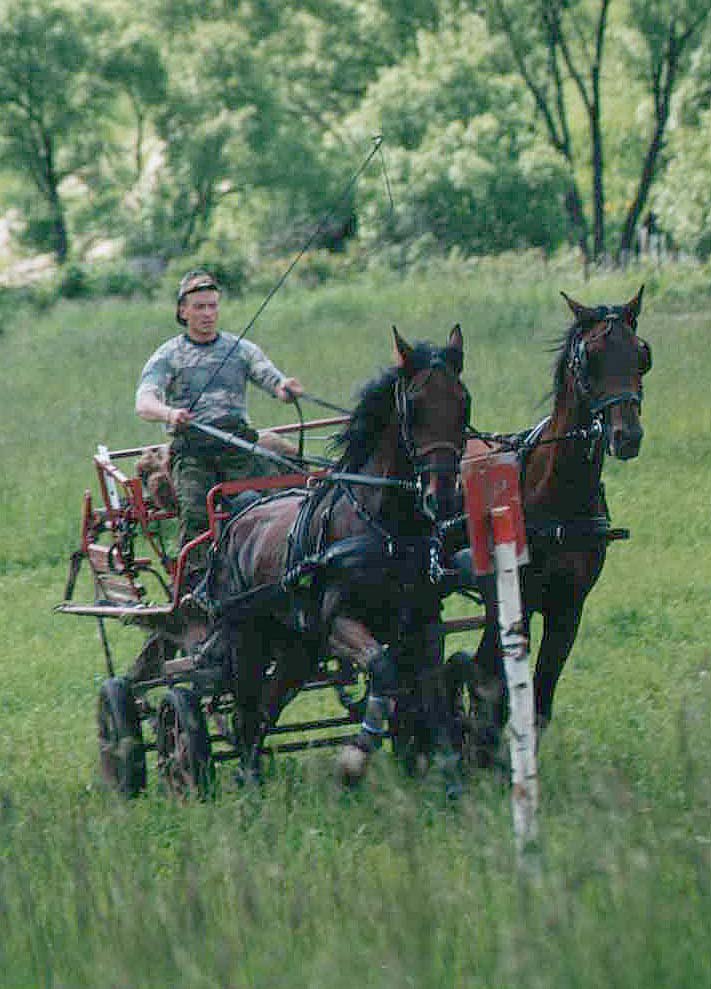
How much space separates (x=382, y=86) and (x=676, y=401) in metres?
31.7

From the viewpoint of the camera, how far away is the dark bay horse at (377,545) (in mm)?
8328

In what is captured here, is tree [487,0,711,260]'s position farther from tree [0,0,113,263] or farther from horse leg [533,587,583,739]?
horse leg [533,587,583,739]

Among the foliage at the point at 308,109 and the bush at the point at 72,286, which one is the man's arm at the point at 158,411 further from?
the foliage at the point at 308,109

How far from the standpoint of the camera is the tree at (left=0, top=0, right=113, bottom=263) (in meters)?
58.5

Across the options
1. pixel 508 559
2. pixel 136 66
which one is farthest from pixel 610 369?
pixel 136 66

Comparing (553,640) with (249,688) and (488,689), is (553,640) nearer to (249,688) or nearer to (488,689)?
(488,689)

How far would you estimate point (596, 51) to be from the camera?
49.2 meters

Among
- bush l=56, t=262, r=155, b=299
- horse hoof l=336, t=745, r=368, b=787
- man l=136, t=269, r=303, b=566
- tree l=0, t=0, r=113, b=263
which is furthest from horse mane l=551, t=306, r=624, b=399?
tree l=0, t=0, r=113, b=263

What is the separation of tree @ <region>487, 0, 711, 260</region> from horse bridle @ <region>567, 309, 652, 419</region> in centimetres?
3767

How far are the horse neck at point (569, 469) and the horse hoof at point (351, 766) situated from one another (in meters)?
1.72

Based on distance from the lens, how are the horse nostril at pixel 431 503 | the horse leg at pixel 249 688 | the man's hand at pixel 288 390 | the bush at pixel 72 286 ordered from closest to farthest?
the horse nostril at pixel 431 503 → the horse leg at pixel 249 688 → the man's hand at pixel 288 390 → the bush at pixel 72 286

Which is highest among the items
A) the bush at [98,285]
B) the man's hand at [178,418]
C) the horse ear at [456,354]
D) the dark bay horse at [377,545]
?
the bush at [98,285]

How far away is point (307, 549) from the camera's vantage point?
8.98m

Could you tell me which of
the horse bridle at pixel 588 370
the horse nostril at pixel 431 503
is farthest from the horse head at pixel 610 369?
the horse nostril at pixel 431 503
